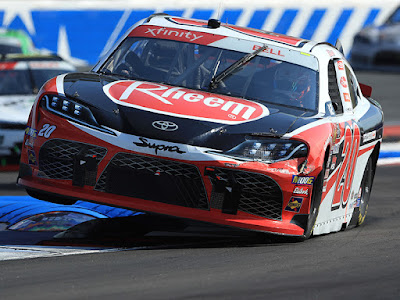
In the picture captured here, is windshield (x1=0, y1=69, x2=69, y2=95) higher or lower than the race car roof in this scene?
lower

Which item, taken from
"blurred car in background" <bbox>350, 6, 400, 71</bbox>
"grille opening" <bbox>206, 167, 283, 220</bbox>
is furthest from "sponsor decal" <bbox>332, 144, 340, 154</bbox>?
"blurred car in background" <bbox>350, 6, 400, 71</bbox>

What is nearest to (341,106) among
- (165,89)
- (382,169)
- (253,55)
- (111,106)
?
(253,55)

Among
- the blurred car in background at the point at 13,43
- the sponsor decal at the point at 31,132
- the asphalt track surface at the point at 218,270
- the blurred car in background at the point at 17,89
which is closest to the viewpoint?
the asphalt track surface at the point at 218,270

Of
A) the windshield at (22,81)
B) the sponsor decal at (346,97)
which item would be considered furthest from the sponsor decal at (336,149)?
the windshield at (22,81)

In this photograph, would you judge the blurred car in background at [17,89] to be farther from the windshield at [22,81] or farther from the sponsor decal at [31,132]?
the sponsor decal at [31,132]

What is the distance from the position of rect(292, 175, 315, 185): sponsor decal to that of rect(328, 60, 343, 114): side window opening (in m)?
1.01

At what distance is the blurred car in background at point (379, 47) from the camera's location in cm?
2097

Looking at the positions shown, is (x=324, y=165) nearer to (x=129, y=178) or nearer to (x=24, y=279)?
(x=129, y=178)

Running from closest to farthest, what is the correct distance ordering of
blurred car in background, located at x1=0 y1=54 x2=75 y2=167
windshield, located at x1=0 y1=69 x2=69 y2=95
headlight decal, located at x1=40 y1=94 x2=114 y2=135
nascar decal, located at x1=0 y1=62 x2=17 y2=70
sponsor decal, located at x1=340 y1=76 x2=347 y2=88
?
headlight decal, located at x1=40 y1=94 x2=114 y2=135 → sponsor decal, located at x1=340 y1=76 x2=347 y2=88 → blurred car in background, located at x1=0 y1=54 x2=75 y2=167 → windshield, located at x1=0 y1=69 x2=69 y2=95 → nascar decal, located at x1=0 y1=62 x2=17 y2=70

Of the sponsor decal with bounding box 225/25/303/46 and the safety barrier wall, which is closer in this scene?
the sponsor decal with bounding box 225/25/303/46

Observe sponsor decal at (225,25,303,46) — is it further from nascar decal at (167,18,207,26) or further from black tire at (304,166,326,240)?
black tire at (304,166,326,240)

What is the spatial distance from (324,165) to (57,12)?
16469 mm

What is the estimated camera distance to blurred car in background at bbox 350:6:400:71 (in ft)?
68.8

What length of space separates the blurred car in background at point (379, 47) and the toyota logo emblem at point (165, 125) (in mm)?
15796
